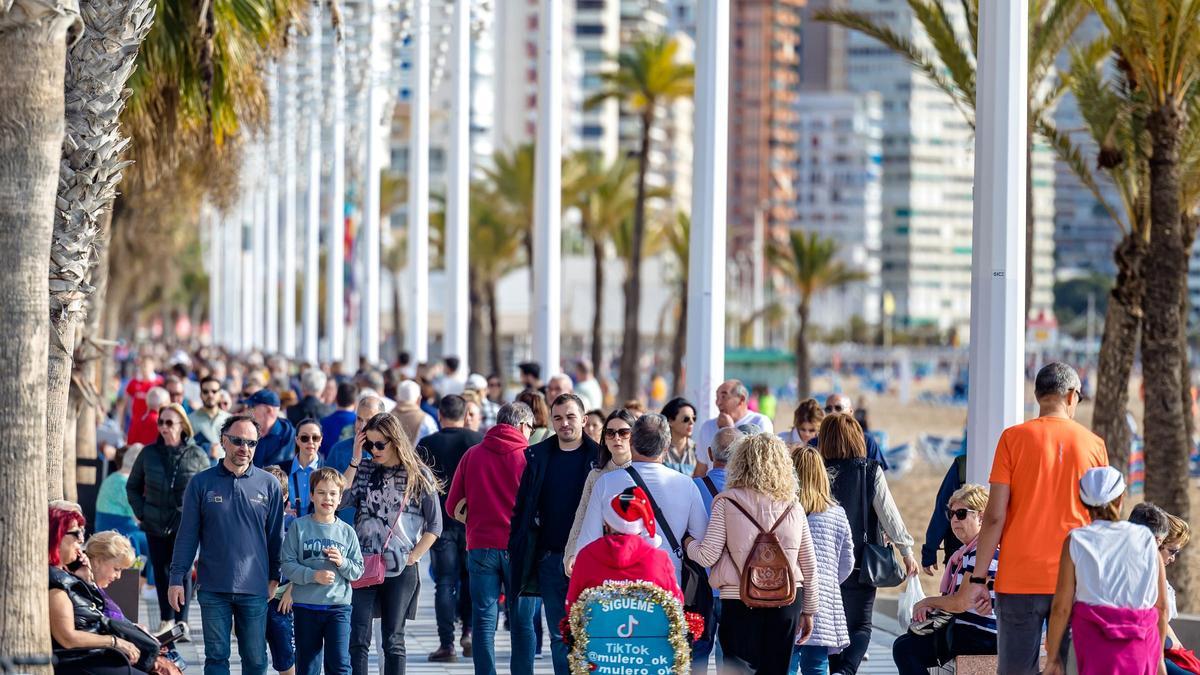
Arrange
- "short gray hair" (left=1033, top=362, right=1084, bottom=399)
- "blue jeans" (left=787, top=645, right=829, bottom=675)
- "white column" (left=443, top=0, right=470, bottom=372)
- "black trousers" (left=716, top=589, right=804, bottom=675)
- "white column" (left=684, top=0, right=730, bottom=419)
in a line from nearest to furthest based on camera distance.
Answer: "short gray hair" (left=1033, top=362, right=1084, bottom=399) < "black trousers" (left=716, top=589, right=804, bottom=675) < "blue jeans" (left=787, top=645, right=829, bottom=675) < "white column" (left=684, top=0, right=730, bottom=419) < "white column" (left=443, top=0, right=470, bottom=372)

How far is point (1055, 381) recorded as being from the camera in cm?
816

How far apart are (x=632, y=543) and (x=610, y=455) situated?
4.30 ft

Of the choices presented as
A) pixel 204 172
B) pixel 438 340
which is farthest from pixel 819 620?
pixel 438 340

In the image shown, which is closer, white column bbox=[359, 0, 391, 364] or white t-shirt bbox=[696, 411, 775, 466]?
white t-shirt bbox=[696, 411, 775, 466]

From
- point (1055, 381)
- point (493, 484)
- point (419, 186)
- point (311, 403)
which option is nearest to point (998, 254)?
point (1055, 381)

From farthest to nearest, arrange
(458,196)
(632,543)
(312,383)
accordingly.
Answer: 1. (458,196)
2. (312,383)
3. (632,543)

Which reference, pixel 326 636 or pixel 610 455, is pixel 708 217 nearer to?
pixel 610 455

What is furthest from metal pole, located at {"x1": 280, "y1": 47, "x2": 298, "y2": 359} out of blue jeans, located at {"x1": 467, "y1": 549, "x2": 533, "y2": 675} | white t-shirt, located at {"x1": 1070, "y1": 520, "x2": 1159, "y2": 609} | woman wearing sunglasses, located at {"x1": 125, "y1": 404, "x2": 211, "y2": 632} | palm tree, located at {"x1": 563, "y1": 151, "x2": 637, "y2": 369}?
white t-shirt, located at {"x1": 1070, "y1": 520, "x2": 1159, "y2": 609}

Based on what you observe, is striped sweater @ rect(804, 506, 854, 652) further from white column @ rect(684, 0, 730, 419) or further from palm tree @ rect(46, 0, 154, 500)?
white column @ rect(684, 0, 730, 419)

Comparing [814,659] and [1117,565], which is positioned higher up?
[1117,565]

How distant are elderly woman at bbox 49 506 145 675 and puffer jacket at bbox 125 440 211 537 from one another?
4413 millimetres

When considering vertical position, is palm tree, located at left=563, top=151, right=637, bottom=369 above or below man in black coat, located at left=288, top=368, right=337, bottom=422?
above

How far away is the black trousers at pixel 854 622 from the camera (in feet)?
32.9

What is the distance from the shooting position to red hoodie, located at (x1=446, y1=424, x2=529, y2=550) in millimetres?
10414
